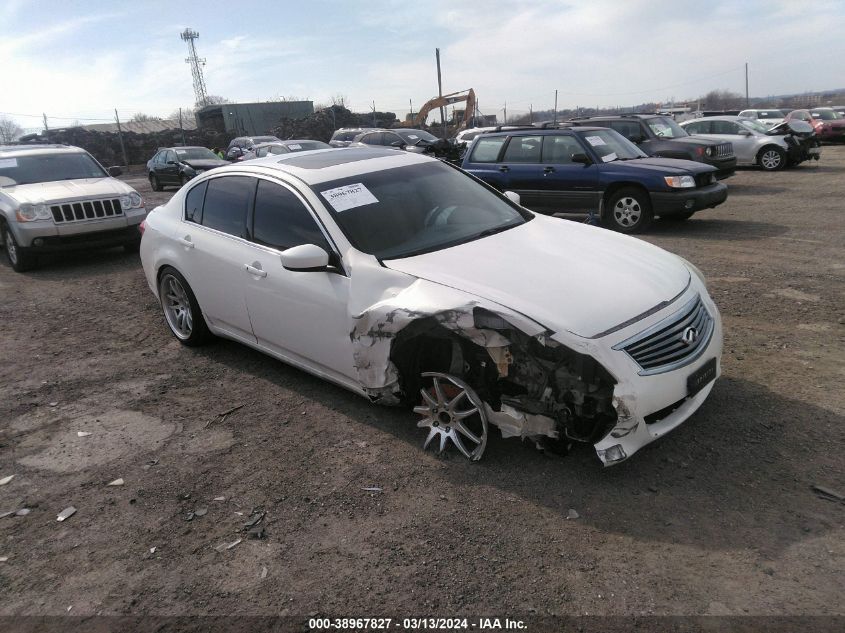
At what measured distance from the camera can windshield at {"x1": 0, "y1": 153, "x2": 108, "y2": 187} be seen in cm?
940

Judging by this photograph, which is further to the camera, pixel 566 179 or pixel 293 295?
pixel 566 179

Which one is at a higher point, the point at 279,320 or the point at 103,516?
the point at 279,320

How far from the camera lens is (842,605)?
2361 millimetres

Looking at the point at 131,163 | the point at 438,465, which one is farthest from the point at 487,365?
the point at 131,163

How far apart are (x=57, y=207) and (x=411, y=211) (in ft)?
22.3

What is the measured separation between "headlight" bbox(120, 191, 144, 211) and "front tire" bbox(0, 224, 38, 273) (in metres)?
1.44

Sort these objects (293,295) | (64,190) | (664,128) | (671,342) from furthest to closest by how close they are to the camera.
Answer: (664,128)
(64,190)
(293,295)
(671,342)

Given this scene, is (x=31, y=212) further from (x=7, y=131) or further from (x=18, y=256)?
(x=7, y=131)

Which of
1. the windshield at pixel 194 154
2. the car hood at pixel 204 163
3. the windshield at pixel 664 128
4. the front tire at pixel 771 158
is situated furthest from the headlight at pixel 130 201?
the front tire at pixel 771 158

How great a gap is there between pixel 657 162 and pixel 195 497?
8594 millimetres

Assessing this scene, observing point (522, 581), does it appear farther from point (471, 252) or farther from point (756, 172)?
point (756, 172)

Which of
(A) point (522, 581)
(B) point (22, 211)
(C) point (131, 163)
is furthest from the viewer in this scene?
(C) point (131, 163)

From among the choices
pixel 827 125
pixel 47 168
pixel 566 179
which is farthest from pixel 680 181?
pixel 827 125

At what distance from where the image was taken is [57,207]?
8.71m
